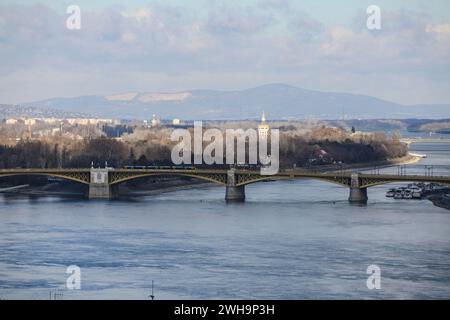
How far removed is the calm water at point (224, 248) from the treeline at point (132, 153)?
10.2 m

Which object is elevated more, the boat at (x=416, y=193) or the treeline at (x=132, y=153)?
the treeline at (x=132, y=153)

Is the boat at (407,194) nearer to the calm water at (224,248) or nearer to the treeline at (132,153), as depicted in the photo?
the calm water at (224,248)

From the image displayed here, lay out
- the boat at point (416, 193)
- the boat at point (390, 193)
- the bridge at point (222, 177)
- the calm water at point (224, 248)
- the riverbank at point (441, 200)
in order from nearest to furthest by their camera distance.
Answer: the calm water at point (224, 248)
the riverbank at point (441, 200)
the bridge at point (222, 177)
the boat at point (416, 193)
the boat at point (390, 193)

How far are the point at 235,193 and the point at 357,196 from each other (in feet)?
10.6

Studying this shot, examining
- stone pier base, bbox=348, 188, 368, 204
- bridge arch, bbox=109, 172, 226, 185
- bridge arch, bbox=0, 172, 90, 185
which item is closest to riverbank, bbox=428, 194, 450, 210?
stone pier base, bbox=348, 188, 368, 204

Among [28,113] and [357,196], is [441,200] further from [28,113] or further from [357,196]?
[28,113]

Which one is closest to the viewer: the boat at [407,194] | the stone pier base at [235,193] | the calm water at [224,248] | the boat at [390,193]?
the calm water at [224,248]

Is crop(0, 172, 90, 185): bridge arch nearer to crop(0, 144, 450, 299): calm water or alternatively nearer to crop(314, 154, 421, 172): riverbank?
crop(0, 144, 450, 299): calm water

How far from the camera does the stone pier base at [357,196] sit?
34.2 metres

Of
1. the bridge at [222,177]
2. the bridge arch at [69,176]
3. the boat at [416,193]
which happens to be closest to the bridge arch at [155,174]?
the bridge at [222,177]

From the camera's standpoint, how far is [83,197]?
36.3 meters

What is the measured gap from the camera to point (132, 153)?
1897 inches
